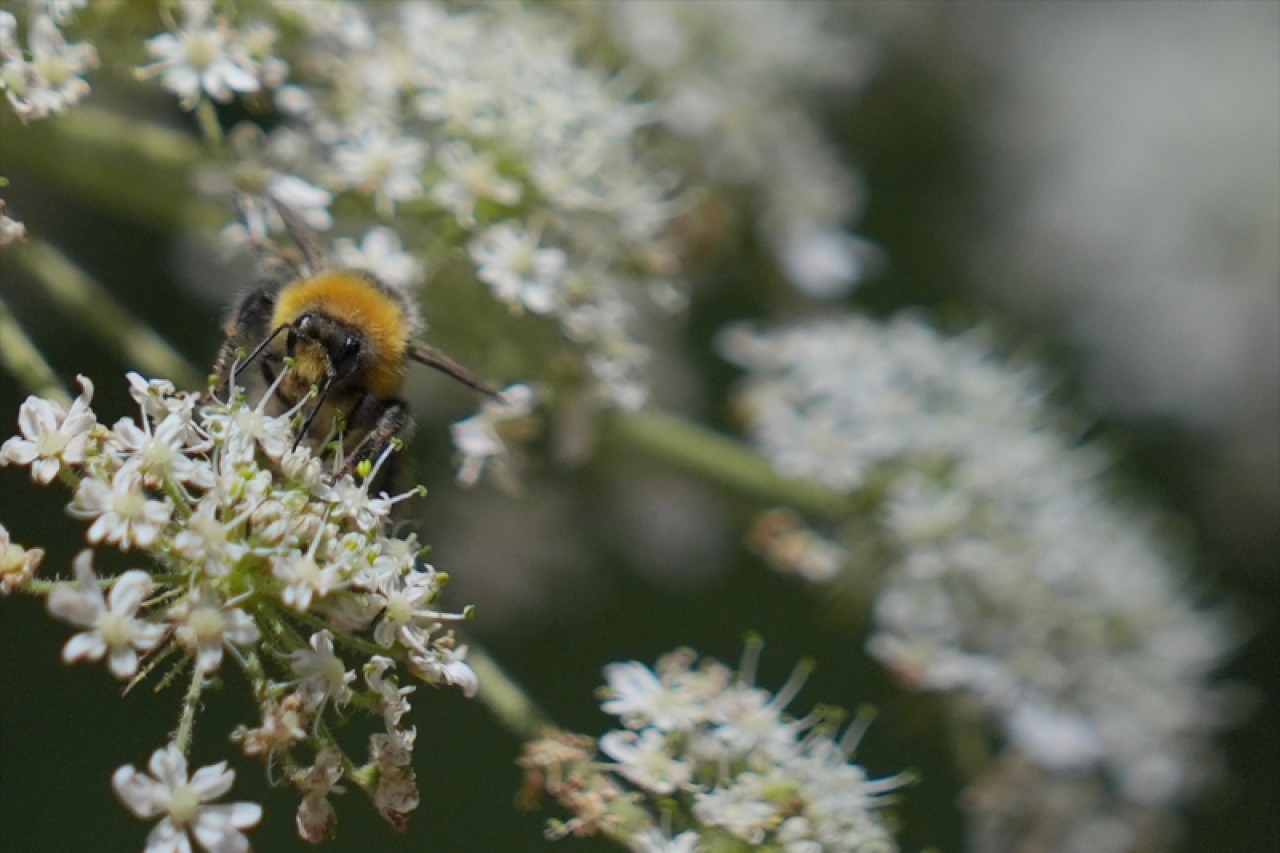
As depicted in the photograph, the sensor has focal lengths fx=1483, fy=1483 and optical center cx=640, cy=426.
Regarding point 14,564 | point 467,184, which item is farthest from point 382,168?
point 14,564

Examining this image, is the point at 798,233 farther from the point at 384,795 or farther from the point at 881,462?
the point at 384,795

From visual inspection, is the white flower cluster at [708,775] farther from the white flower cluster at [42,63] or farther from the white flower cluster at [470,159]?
the white flower cluster at [42,63]

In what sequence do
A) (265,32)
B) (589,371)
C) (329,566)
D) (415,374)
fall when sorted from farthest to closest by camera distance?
(415,374) < (589,371) < (265,32) < (329,566)

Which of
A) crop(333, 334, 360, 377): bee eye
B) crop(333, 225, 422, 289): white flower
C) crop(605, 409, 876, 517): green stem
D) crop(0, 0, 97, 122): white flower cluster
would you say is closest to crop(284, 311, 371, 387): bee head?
crop(333, 334, 360, 377): bee eye

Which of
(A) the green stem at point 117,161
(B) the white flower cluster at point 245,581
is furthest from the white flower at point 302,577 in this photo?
(A) the green stem at point 117,161

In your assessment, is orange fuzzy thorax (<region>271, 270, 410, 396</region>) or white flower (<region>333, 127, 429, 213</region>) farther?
white flower (<region>333, 127, 429, 213</region>)

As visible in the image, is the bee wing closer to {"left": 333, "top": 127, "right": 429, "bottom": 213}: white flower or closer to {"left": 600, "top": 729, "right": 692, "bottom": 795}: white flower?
{"left": 333, "top": 127, "right": 429, "bottom": 213}: white flower

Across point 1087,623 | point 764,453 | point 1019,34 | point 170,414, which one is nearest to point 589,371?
point 764,453
